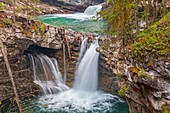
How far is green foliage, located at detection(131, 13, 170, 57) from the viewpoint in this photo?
19.9 ft

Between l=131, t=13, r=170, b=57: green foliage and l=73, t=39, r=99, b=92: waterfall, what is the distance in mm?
9429

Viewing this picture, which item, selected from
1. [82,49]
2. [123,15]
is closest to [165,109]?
[123,15]

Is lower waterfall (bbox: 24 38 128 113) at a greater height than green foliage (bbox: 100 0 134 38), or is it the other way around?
green foliage (bbox: 100 0 134 38)

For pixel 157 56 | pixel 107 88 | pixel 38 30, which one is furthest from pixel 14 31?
pixel 157 56

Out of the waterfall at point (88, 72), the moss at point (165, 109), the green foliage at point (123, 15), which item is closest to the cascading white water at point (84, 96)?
the waterfall at point (88, 72)

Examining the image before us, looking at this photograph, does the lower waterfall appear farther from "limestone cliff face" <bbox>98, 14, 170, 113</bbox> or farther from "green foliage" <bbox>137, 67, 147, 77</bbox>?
"green foliage" <bbox>137, 67, 147, 77</bbox>

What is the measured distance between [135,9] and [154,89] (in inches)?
183

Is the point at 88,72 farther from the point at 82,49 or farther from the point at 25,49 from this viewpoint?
the point at 25,49

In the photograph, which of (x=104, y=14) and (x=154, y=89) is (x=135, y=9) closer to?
(x=104, y=14)

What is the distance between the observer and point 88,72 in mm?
16828

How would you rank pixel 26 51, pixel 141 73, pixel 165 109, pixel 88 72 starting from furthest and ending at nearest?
1. pixel 88 72
2. pixel 26 51
3. pixel 141 73
4. pixel 165 109

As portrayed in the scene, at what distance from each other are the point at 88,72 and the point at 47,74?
139 inches

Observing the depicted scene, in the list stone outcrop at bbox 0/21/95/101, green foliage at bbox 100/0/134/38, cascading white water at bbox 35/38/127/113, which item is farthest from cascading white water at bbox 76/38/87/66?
green foliage at bbox 100/0/134/38

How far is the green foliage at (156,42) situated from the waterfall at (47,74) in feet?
35.7
